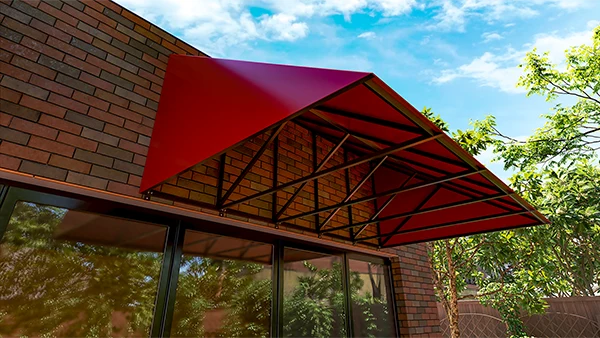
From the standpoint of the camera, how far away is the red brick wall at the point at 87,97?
2383mm

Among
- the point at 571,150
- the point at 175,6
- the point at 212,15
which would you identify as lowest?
the point at 175,6

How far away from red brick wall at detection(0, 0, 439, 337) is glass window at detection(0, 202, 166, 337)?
39 centimetres

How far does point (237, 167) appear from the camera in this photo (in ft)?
11.9

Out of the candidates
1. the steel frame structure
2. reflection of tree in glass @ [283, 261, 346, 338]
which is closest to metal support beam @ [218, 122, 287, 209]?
the steel frame structure

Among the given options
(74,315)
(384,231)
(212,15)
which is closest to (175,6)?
(212,15)

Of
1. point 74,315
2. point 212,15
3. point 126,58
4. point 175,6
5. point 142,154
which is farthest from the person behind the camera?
point 212,15

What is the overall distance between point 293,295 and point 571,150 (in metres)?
11.0

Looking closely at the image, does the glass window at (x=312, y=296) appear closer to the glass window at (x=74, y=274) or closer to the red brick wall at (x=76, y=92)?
the glass window at (x=74, y=274)

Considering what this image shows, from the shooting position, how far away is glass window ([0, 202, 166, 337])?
7.36 feet

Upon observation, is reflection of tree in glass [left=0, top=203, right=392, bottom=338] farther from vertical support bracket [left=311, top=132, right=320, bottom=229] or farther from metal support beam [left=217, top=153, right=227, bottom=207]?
vertical support bracket [left=311, top=132, right=320, bottom=229]

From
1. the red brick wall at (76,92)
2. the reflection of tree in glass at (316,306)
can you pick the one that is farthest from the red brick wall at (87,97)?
the reflection of tree in glass at (316,306)

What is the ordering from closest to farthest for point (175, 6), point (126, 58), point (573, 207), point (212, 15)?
point (126, 58)
point (175, 6)
point (212, 15)
point (573, 207)

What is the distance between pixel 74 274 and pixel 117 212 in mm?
571

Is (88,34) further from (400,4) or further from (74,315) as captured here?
(400,4)
